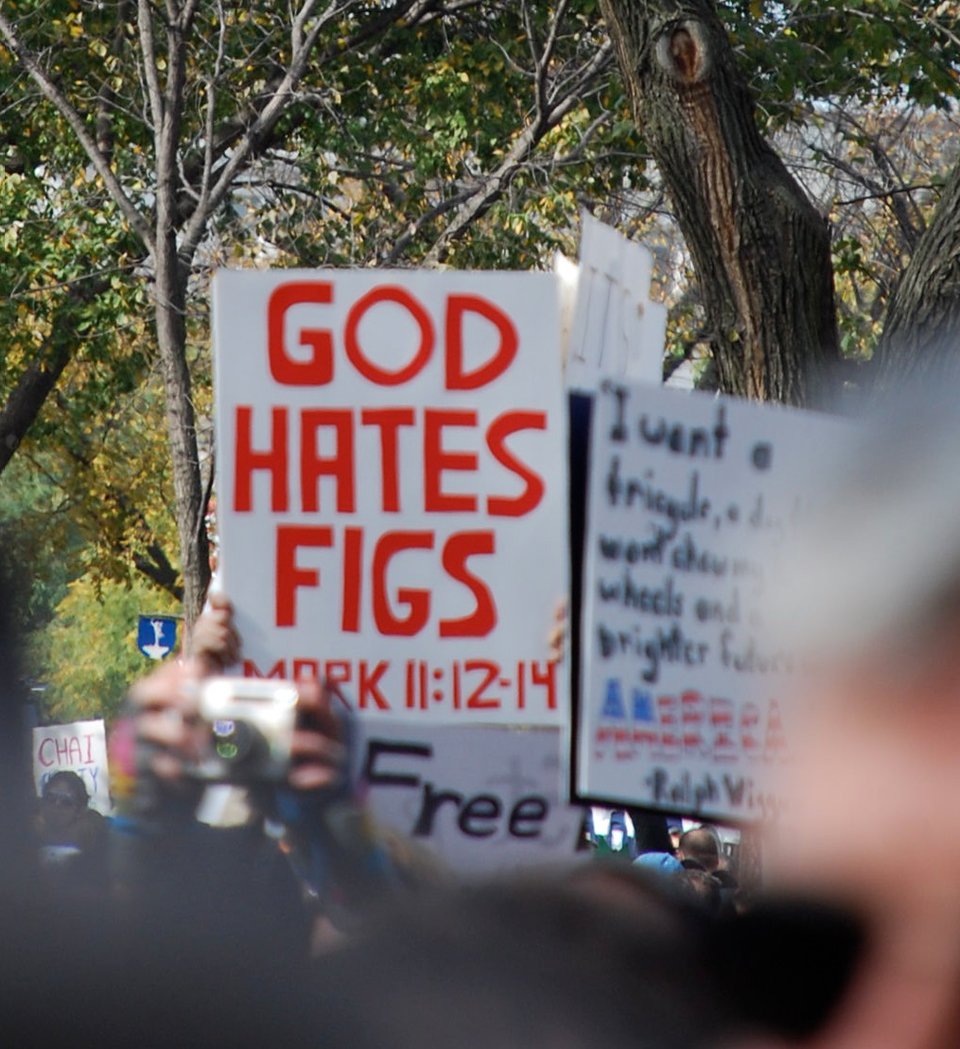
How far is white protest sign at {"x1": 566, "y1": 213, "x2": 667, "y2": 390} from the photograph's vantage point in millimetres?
2814

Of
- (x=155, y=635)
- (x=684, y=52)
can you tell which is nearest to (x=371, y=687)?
(x=684, y=52)

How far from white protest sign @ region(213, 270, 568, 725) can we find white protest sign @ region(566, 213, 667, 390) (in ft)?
1.35

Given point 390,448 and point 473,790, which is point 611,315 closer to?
point 390,448

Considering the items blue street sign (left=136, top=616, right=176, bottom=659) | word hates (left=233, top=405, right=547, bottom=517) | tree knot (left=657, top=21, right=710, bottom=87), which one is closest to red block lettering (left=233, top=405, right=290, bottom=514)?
word hates (left=233, top=405, right=547, bottom=517)

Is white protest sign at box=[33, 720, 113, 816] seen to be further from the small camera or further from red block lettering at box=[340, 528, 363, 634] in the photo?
red block lettering at box=[340, 528, 363, 634]

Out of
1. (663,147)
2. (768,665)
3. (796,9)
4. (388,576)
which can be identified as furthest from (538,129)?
(768,665)

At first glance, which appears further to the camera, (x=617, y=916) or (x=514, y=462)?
(x=514, y=462)

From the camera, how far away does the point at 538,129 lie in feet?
34.7

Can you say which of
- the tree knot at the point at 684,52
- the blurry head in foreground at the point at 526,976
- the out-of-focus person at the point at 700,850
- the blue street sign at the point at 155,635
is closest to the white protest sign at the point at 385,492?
the blurry head in foreground at the point at 526,976

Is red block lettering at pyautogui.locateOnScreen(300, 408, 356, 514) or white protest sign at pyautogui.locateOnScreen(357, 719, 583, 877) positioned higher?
red block lettering at pyautogui.locateOnScreen(300, 408, 356, 514)

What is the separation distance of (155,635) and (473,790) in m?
10.1

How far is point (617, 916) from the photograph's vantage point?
1.30 m

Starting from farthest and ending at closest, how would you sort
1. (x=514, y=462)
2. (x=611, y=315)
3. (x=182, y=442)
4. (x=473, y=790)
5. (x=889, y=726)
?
(x=182, y=442), (x=611, y=315), (x=514, y=462), (x=473, y=790), (x=889, y=726)

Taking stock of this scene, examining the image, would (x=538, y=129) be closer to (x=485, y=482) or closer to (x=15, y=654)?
(x=485, y=482)
